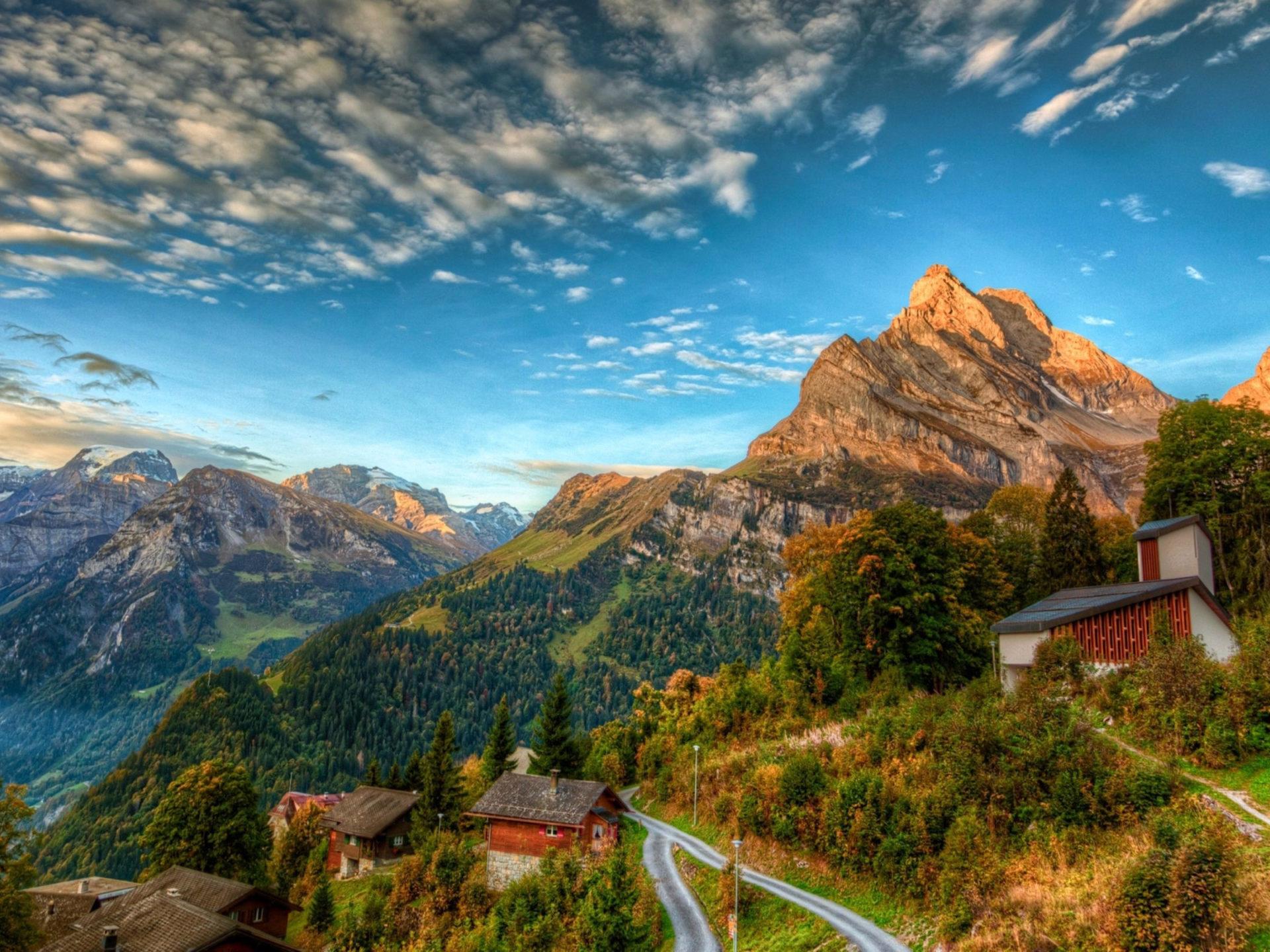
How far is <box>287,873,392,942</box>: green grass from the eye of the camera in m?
59.7

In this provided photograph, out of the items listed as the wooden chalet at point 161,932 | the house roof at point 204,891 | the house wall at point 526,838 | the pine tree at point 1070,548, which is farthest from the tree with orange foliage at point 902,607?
the house roof at point 204,891

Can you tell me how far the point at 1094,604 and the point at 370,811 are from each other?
220ft

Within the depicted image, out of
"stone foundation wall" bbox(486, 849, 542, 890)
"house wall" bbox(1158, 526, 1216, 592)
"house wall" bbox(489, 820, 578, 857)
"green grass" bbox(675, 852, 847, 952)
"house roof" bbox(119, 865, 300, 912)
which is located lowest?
"house roof" bbox(119, 865, 300, 912)

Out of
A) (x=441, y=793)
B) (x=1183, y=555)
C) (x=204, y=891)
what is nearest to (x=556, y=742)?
(x=441, y=793)

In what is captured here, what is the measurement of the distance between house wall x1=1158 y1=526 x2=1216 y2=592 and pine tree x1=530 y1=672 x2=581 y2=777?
50.2 metres

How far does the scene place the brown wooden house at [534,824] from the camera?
5053cm

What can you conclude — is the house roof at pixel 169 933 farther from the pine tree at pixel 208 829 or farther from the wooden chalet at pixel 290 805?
the wooden chalet at pixel 290 805

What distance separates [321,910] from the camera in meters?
55.3

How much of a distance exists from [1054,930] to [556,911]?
2414cm

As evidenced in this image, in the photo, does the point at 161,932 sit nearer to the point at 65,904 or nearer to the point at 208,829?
the point at 65,904

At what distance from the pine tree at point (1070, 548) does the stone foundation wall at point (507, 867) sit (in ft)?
147

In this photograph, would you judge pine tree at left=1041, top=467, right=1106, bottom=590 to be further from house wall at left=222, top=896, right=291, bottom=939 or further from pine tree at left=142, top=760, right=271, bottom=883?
pine tree at left=142, top=760, right=271, bottom=883

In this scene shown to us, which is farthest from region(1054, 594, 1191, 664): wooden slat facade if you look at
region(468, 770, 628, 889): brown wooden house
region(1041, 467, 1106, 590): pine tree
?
region(468, 770, 628, 889): brown wooden house

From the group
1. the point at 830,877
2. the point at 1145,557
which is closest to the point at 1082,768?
the point at 830,877
